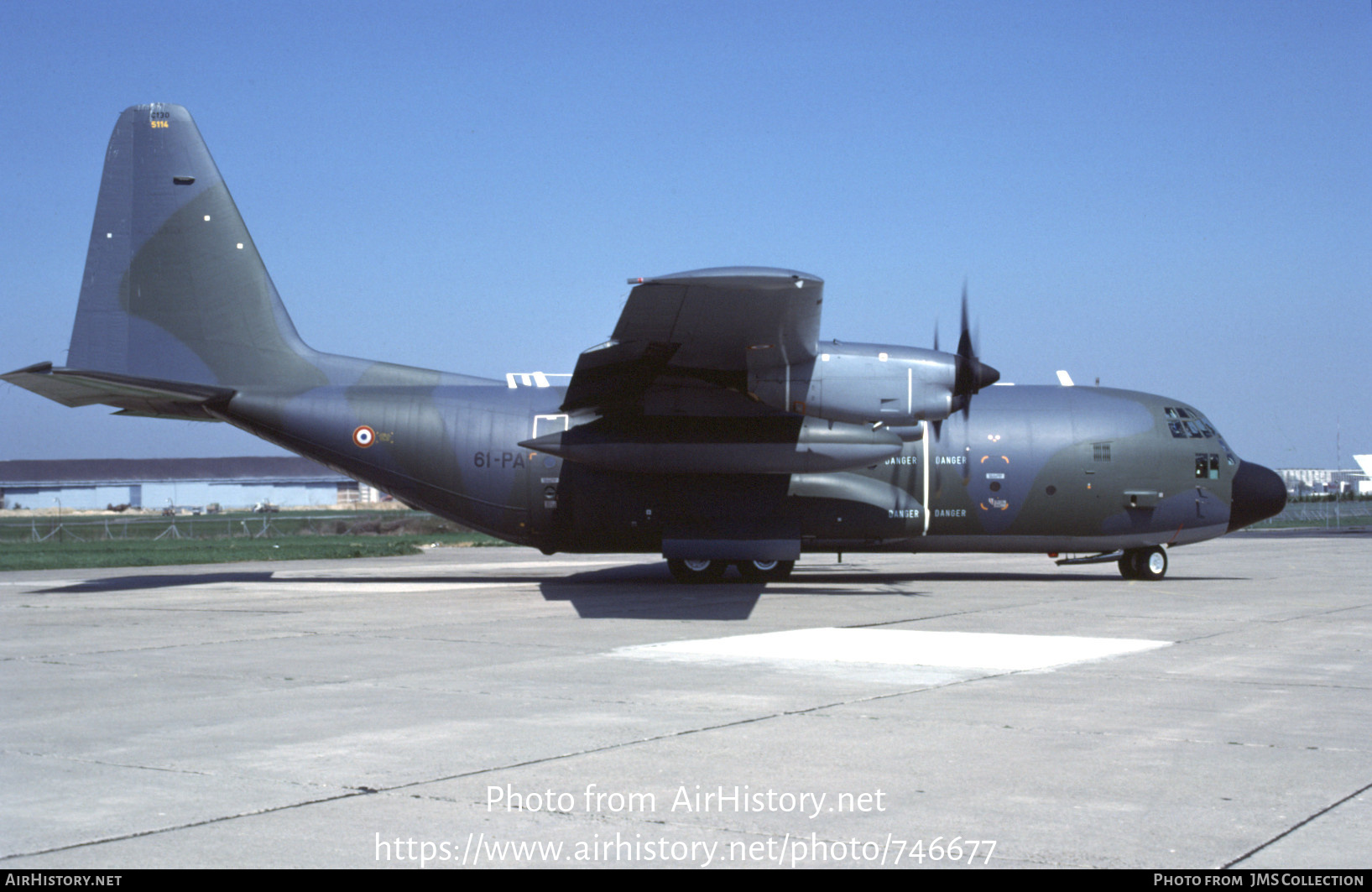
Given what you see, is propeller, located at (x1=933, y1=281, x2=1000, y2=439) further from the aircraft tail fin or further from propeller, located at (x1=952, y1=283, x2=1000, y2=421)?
the aircraft tail fin

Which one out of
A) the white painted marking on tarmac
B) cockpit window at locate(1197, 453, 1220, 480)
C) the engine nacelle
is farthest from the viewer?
cockpit window at locate(1197, 453, 1220, 480)

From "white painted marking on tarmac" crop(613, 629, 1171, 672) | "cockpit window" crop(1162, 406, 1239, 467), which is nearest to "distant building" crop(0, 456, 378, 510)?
"cockpit window" crop(1162, 406, 1239, 467)

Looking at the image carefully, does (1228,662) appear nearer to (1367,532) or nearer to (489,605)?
(489,605)

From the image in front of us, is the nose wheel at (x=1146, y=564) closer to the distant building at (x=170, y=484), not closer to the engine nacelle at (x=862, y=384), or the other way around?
the engine nacelle at (x=862, y=384)

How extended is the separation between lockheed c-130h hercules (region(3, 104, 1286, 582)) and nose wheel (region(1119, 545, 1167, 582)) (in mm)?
714

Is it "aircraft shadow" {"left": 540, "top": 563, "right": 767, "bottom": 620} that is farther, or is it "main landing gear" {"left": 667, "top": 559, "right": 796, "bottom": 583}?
"main landing gear" {"left": 667, "top": 559, "right": 796, "bottom": 583}

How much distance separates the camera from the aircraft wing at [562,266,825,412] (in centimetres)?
1363

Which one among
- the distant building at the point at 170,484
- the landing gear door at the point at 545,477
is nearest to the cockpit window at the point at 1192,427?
the landing gear door at the point at 545,477

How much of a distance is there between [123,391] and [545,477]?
739cm

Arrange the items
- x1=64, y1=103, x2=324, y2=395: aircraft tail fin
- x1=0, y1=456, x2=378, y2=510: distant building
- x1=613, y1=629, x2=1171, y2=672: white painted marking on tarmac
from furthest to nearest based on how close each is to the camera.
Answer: x1=0, y1=456, x2=378, y2=510: distant building, x1=64, y1=103, x2=324, y2=395: aircraft tail fin, x1=613, y1=629, x2=1171, y2=672: white painted marking on tarmac

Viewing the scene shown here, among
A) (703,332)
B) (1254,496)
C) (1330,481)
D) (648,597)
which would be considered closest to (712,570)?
(648,597)

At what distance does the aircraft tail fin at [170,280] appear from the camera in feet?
67.3

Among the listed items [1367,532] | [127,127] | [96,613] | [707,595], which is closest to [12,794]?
[96,613]

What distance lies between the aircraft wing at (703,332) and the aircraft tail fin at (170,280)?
6.20m
